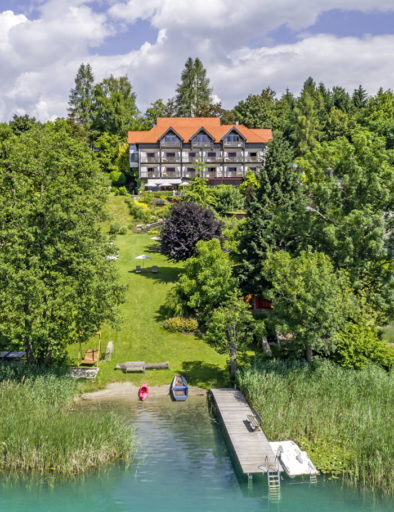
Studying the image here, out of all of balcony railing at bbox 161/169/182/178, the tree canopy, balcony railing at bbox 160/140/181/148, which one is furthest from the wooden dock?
balcony railing at bbox 160/140/181/148

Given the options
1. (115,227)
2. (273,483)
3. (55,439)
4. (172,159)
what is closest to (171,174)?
(172,159)

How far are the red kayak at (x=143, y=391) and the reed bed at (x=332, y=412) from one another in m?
6.06

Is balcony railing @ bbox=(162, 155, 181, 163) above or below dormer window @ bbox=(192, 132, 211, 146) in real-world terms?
below

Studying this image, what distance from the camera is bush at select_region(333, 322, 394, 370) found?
2831 centimetres

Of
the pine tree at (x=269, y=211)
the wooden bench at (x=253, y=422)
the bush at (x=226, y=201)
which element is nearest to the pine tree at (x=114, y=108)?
the bush at (x=226, y=201)

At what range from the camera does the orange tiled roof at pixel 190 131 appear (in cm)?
8406

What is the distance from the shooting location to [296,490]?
62.5 ft

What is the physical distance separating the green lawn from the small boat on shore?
131 cm

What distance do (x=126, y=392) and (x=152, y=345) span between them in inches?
241

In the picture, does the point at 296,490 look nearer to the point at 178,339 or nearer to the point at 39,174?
the point at 178,339

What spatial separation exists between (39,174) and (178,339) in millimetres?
16435

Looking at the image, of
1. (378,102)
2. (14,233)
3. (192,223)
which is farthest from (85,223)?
(378,102)

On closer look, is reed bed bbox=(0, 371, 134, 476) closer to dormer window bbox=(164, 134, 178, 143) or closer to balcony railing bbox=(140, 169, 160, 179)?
balcony railing bbox=(140, 169, 160, 179)

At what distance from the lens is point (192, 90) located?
378 ft
